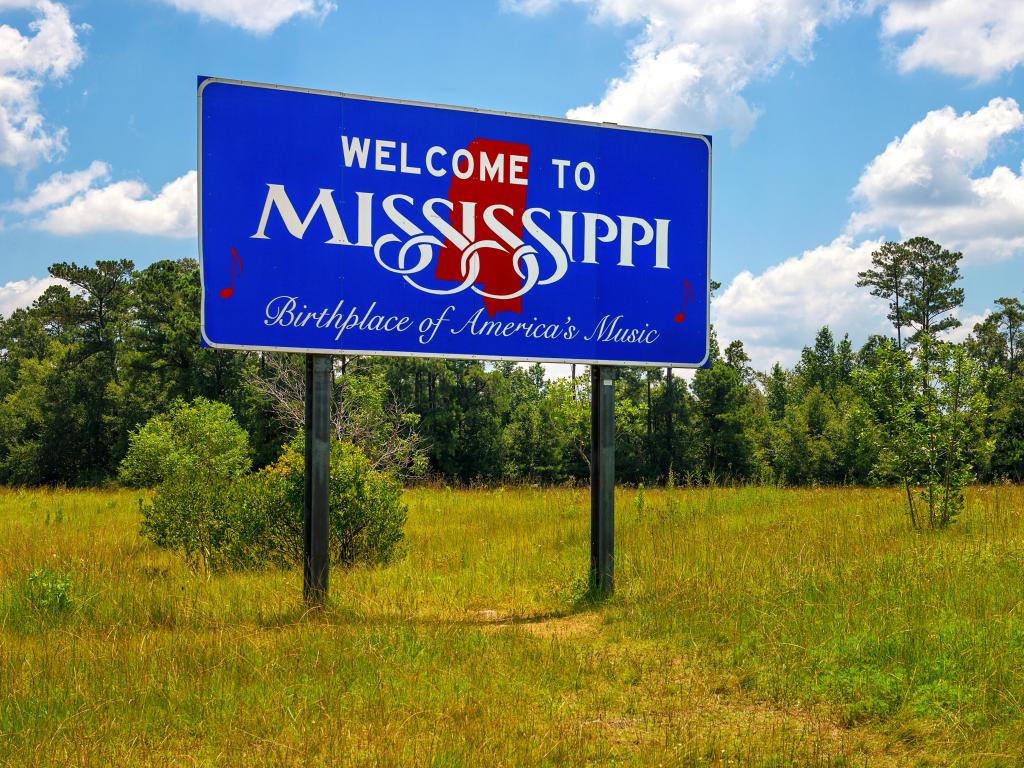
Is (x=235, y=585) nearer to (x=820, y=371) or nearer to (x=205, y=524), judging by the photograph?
(x=205, y=524)

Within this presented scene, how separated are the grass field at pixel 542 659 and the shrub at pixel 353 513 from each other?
1.46ft

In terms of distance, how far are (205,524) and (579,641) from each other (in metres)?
5.68

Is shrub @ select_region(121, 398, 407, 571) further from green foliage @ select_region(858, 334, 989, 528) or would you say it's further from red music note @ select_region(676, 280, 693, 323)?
green foliage @ select_region(858, 334, 989, 528)

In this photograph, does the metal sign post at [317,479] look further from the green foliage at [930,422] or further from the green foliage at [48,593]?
the green foliage at [930,422]

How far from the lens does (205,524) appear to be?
10.3 m

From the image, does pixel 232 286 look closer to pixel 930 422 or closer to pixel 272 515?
pixel 272 515

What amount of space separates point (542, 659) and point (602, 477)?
3.09m

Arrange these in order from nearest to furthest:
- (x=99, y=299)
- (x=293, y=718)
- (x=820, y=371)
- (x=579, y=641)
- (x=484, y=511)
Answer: (x=293, y=718), (x=579, y=641), (x=484, y=511), (x=99, y=299), (x=820, y=371)

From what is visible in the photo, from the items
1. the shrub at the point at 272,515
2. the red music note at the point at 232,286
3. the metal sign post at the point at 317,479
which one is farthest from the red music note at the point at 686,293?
the red music note at the point at 232,286

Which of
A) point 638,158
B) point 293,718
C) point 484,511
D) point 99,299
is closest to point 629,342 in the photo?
point 638,158

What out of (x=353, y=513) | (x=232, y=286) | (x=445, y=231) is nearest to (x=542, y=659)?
(x=353, y=513)

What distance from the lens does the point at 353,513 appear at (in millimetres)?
9531

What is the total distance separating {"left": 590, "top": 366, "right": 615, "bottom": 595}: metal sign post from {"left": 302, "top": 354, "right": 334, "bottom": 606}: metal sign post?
2.87 metres

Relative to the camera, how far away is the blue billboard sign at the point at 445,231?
8.02m
